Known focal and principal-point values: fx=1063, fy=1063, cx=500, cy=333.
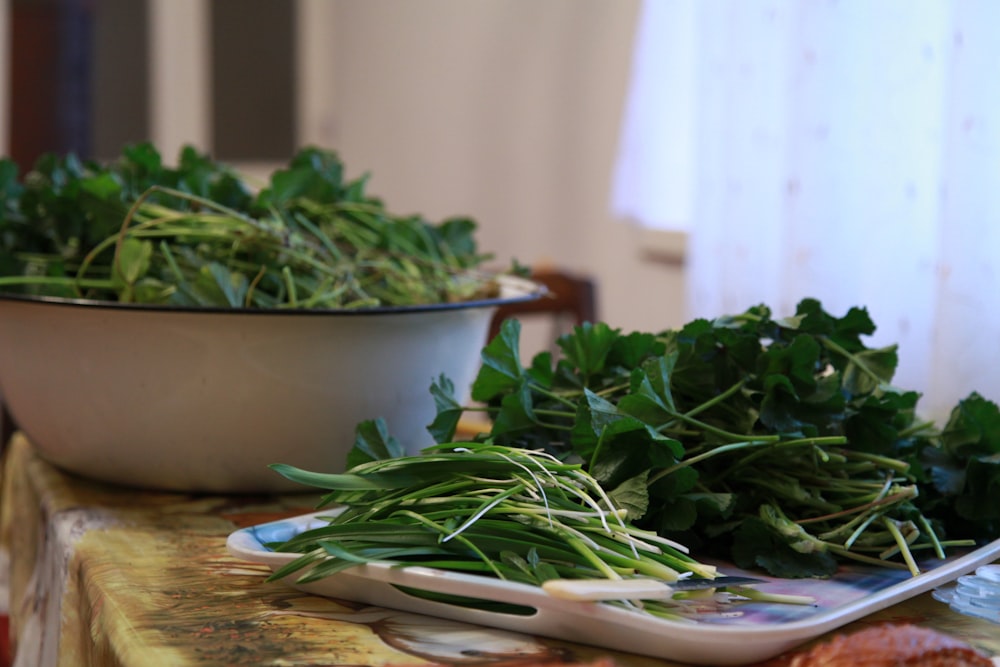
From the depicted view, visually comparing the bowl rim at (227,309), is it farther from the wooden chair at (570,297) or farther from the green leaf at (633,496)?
the wooden chair at (570,297)

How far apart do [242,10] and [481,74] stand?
115cm

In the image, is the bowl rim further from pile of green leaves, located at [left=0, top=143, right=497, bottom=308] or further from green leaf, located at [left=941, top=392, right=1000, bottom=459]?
green leaf, located at [left=941, top=392, right=1000, bottom=459]

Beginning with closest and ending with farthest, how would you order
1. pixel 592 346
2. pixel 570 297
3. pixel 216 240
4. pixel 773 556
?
pixel 773 556 → pixel 592 346 → pixel 216 240 → pixel 570 297

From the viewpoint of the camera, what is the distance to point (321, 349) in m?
0.71

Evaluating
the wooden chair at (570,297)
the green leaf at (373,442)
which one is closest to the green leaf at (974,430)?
the green leaf at (373,442)

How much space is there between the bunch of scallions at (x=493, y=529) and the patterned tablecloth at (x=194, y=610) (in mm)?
25

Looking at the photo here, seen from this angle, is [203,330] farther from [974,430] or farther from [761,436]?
[974,430]

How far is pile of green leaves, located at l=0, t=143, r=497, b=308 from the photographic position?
749mm

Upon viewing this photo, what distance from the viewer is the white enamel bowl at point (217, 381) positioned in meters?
0.70

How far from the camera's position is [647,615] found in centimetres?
44

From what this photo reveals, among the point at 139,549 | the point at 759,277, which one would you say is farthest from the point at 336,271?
the point at 759,277

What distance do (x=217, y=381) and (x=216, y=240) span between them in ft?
0.43

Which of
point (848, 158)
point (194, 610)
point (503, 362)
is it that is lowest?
point (194, 610)

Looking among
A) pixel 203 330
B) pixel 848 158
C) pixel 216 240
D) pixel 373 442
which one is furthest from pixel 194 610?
pixel 848 158
